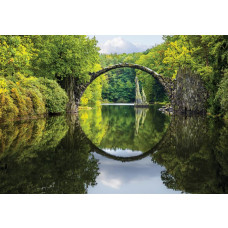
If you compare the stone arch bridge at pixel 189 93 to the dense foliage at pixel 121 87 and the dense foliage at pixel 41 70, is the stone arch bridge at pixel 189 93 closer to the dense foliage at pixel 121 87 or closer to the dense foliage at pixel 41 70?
the dense foliage at pixel 41 70

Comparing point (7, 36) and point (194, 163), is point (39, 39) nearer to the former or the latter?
point (7, 36)

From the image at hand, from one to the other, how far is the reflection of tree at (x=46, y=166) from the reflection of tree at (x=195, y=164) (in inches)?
56.6

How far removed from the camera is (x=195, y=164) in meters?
5.30

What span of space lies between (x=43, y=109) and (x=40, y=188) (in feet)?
48.7

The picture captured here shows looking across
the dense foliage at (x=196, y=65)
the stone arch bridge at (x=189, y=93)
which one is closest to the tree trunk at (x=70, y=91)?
the stone arch bridge at (x=189, y=93)

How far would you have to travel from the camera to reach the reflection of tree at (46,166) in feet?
13.1

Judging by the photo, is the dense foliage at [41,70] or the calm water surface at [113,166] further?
the dense foliage at [41,70]

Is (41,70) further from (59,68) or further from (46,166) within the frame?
(46,166)

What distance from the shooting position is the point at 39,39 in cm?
2484

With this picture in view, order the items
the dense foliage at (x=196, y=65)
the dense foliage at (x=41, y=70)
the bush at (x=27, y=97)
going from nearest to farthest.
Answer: the bush at (x=27, y=97) < the dense foliage at (x=196, y=65) < the dense foliage at (x=41, y=70)

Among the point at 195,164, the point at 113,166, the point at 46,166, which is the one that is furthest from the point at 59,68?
the point at 195,164

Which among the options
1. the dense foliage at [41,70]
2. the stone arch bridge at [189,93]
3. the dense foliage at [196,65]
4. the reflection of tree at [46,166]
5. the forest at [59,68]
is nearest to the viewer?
the reflection of tree at [46,166]

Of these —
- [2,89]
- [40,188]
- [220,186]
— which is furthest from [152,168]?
[2,89]

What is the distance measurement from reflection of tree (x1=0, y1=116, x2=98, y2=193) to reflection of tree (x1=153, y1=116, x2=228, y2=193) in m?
1.44
